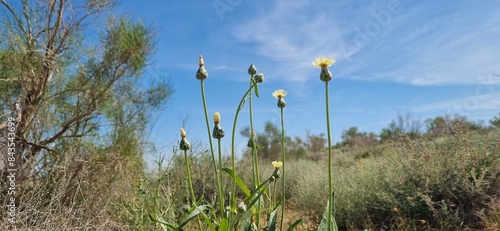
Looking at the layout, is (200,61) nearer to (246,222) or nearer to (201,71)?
(201,71)

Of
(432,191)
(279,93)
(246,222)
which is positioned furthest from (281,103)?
(432,191)

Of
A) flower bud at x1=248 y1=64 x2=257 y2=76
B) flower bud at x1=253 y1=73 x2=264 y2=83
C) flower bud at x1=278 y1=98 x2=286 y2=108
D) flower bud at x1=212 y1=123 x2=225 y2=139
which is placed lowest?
flower bud at x1=212 y1=123 x2=225 y2=139

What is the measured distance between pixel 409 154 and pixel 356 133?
1397 centimetres

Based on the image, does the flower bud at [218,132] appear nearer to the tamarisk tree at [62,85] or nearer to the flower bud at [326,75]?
the flower bud at [326,75]

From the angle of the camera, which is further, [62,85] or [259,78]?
[62,85]

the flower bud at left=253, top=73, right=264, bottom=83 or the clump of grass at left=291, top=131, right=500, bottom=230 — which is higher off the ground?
the flower bud at left=253, top=73, right=264, bottom=83

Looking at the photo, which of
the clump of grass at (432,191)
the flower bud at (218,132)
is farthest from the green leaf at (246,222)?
the clump of grass at (432,191)

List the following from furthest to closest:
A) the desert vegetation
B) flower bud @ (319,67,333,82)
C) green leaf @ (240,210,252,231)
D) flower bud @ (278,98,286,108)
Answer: the desert vegetation → flower bud @ (278,98,286,108) → green leaf @ (240,210,252,231) → flower bud @ (319,67,333,82)

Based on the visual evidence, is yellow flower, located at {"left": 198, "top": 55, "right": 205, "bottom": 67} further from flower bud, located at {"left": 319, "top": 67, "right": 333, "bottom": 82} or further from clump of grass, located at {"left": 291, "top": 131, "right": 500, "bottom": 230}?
clump of grass, located at {"left": 291, "top": 131, "right": 500, "bottom": 230}

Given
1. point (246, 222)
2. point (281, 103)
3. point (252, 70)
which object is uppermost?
point (252, 70)

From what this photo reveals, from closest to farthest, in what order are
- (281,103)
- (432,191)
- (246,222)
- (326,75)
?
(326,75), (246,222), (281,103), (432,191)

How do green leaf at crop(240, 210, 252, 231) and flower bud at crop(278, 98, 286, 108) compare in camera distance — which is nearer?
green leaf at crop(240, 210, 252, 231)

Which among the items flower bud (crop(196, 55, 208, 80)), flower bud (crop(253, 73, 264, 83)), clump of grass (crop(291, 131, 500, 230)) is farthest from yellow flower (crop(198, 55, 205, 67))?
clump of grass (crop(291, 131, 500, 230))

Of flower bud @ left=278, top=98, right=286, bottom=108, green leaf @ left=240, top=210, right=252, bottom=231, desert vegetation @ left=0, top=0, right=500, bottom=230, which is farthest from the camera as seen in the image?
desert vegetation @ left=0, top=0, right=500, bottom=230
